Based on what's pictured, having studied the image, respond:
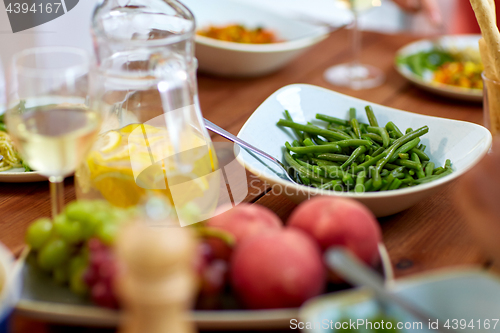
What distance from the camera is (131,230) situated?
0.33 m

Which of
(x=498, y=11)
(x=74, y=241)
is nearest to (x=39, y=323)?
(x=74, y=241)

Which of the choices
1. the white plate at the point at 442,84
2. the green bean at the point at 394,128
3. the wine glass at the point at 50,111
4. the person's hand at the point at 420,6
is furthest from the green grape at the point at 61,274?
the person's hand at the point at 420,6

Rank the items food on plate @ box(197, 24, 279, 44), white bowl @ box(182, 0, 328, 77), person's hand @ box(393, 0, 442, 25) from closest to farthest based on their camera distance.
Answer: white bowl @ box(182, 0, 328, 77) → food on plate @ box(197, 24, 279, 44) → person's hand @ box(393, 0, 442, 25)

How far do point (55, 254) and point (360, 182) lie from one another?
1.34ft

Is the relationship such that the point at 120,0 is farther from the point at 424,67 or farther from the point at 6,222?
the point at 424,67

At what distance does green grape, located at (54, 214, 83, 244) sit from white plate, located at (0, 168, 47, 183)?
283 mm

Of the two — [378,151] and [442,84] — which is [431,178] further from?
[442,84]

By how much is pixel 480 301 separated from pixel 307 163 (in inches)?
14.8

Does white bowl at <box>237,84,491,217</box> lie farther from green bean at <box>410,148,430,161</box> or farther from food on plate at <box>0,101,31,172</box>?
food on plate at <box>0,101,31,172</box>

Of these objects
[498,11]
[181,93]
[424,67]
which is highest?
[181,93]

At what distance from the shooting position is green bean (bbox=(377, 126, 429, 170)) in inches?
29.0

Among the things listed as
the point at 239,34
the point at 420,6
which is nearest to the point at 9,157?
the point at 239,34

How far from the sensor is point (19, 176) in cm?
75

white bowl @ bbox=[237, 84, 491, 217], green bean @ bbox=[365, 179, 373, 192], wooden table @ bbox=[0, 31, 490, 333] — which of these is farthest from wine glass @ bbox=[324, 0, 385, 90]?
green bean @ bbox=[365, 179, 373, 192]
